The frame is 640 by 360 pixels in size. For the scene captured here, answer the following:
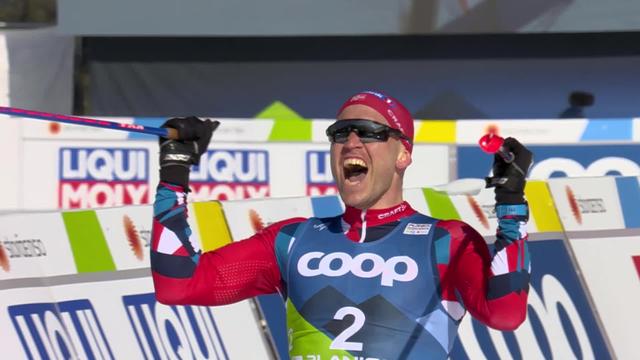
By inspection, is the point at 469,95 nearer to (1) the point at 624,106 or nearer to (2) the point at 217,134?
(1) the point at 624,106

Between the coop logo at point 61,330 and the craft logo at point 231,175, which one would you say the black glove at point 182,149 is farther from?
the craft logo at point 231,175

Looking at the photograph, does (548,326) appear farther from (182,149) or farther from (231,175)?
(231,175)

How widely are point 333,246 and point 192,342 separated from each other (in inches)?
87.8

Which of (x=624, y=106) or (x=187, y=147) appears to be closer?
(x=187, y=147)

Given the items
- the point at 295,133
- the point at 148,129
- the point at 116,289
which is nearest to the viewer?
the point at 148,129

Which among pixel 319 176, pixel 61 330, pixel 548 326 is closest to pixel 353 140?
pixel 61 330

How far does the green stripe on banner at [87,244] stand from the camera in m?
6.20

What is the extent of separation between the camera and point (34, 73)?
44.0 ft

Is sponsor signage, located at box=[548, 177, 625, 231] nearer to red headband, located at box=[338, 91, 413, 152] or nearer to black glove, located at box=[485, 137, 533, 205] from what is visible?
red headband, located at box=[338, 91, 413, 152]

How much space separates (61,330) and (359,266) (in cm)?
250

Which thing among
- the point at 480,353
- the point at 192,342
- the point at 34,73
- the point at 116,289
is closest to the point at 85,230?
the point at 116,289

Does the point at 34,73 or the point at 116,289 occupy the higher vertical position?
the point at 34,73

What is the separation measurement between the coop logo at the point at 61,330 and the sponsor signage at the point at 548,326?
5.87 feet

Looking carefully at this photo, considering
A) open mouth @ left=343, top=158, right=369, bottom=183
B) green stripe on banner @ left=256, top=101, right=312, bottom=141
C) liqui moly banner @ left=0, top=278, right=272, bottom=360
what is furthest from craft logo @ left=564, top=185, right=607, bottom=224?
green stripe on banner @ left=256, top=101, right=312, bottom=141
